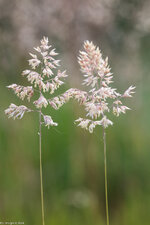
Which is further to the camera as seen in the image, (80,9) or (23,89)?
(80,9)

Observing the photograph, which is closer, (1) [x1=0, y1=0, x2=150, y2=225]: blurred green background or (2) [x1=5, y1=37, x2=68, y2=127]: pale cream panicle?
(2) [x1=5, y1=37, x2=68, y2=127]: pale cream panicle

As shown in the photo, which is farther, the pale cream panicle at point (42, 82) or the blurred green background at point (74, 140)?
the blurred green background at point (74, 140)

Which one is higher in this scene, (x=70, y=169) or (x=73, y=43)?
(x=73, y=43)

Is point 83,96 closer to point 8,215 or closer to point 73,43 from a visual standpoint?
point 73,43

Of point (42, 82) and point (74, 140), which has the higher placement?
point (42, 82)

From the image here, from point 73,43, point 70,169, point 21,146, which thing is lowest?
point 70,169

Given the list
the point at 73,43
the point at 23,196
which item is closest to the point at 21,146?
the point at 23,196

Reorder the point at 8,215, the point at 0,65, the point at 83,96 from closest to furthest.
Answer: the point at 83,96, the point at 8,215, the point at 0,65

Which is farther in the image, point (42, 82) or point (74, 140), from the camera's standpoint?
point (74, 140)
